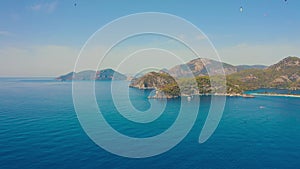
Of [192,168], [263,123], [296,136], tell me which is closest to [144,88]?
[263,123]

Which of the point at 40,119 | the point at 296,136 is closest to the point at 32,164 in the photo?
the point at 40,119

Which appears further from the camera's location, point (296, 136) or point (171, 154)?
point (296, 136)

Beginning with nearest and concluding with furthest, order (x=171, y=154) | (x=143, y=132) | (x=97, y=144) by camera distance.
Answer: (x=171, y=154) → (x=97, y=144) → (x=143, y=132)

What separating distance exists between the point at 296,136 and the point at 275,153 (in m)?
17.3

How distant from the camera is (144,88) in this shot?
19175cm

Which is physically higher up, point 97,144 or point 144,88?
point 144,88

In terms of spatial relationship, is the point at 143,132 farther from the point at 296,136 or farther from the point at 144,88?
the point at 144,88

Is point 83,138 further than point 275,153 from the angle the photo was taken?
Yes

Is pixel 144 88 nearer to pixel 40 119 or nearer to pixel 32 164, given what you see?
pixel 40 119

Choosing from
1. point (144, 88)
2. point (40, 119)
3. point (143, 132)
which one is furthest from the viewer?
point (144, 88)

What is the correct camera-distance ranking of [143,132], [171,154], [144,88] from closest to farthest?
[171,154] < [143,132] < [144,88]

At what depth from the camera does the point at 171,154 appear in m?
40.0

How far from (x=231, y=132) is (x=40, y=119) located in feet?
170

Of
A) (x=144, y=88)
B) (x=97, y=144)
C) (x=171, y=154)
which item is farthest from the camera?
(x=144, y=88)
